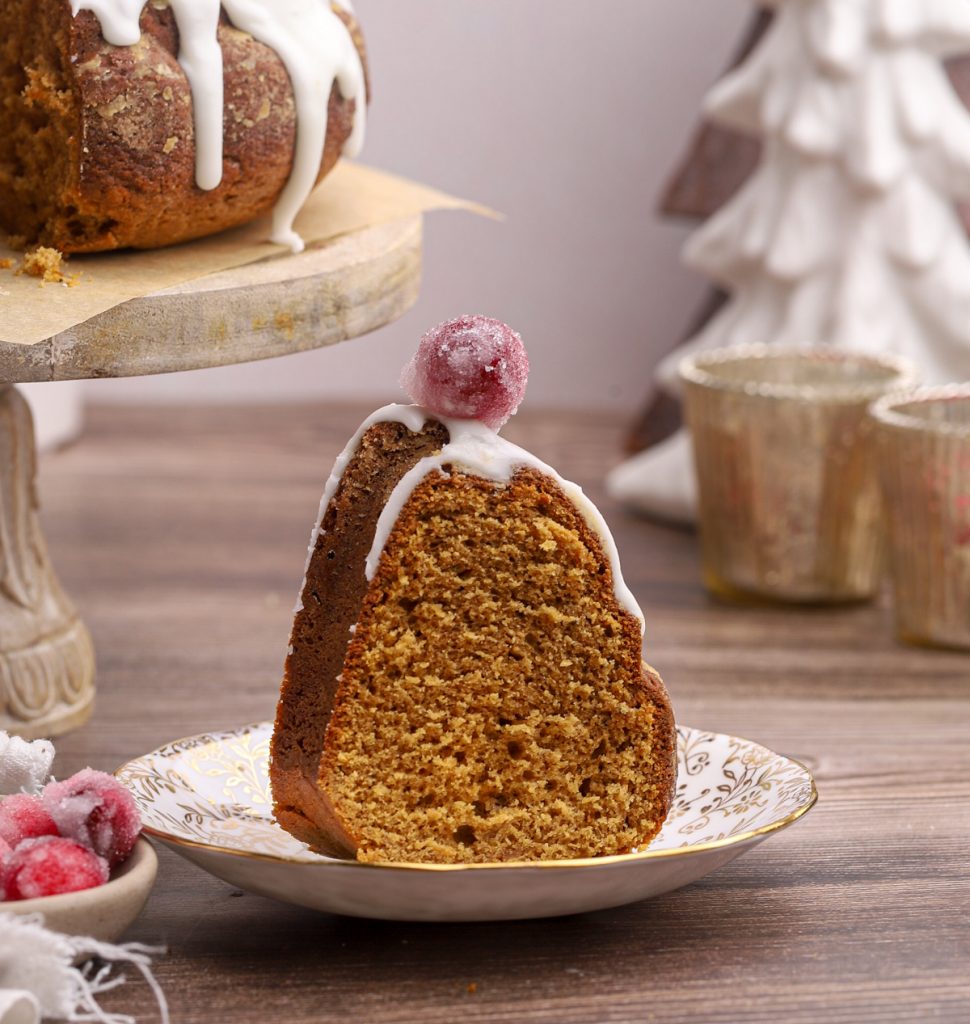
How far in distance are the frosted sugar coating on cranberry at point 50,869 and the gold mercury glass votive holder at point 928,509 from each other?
0.85 m

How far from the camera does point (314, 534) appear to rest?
2.88 feet

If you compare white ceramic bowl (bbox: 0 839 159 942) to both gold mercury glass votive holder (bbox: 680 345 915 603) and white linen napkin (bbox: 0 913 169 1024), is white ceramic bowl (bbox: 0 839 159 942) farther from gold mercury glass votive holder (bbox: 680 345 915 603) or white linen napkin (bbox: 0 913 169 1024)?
gold mercury glass votive holder (bbox: 680 345 915 603)

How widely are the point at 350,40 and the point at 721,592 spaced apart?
72 cm

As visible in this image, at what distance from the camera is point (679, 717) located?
1.28m

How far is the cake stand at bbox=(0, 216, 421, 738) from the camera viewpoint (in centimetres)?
95

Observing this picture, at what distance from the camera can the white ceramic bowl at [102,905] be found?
2.54 feet

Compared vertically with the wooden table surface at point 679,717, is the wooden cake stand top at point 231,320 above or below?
above

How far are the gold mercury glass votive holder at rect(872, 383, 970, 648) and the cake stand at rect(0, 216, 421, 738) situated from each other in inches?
19.6

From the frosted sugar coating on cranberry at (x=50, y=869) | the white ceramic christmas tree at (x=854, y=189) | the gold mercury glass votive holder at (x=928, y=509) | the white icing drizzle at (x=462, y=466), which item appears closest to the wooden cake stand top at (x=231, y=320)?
the white icing drizzle at (x=462, y=466)

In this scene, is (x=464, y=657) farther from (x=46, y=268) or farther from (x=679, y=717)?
(x=679, y=717)

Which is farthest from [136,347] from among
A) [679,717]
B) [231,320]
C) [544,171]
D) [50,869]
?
[544,171]

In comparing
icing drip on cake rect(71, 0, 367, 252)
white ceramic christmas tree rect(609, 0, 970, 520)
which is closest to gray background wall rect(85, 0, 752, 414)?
white ceramic christmas tree rect(609, 0, 970, 520)

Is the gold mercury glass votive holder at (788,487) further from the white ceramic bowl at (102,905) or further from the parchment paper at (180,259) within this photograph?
the white ceramic bowl at (102,905)

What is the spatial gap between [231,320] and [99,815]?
0.31m
